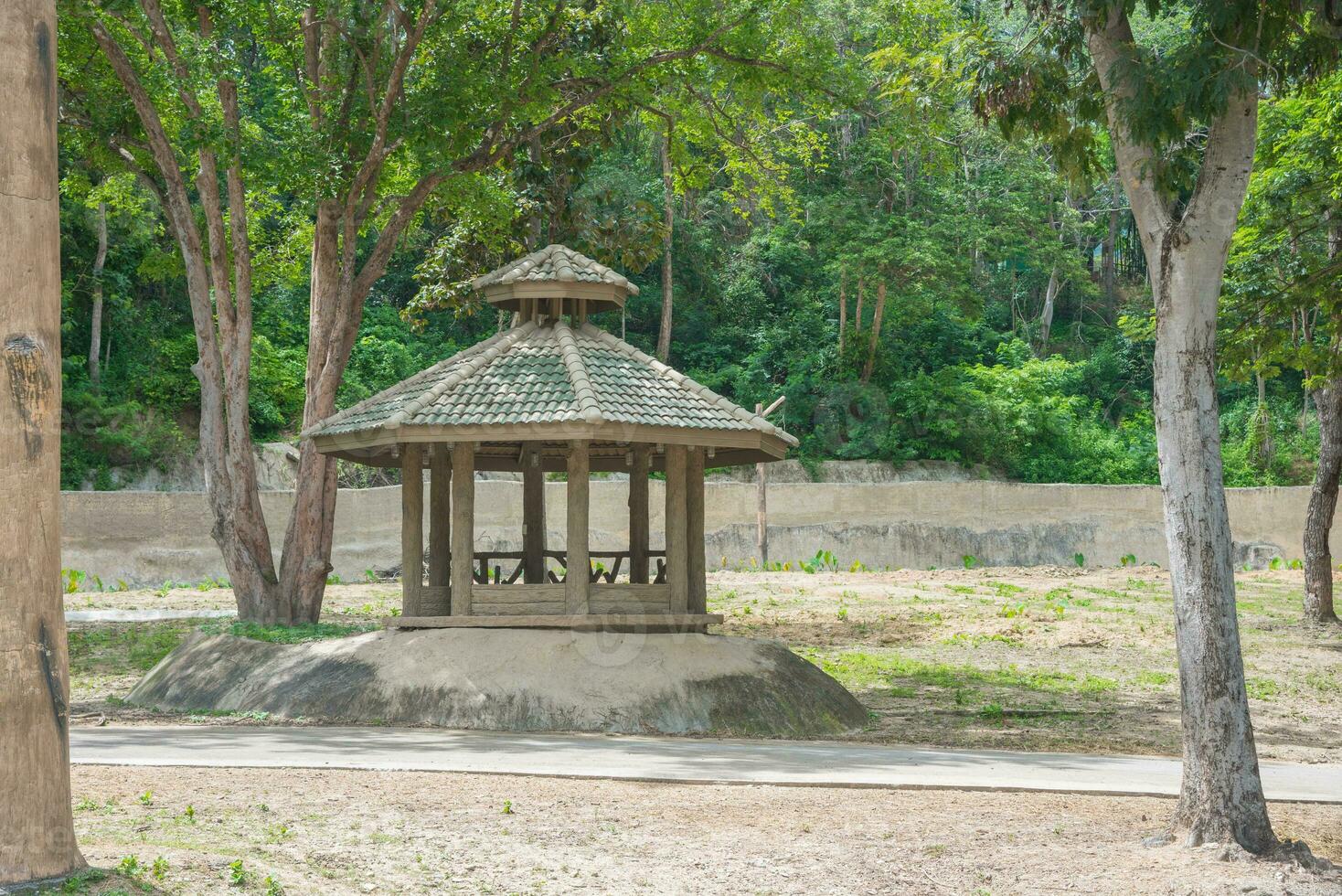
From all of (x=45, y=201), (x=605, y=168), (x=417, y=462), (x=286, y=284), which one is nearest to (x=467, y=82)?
(x=417, y=462)

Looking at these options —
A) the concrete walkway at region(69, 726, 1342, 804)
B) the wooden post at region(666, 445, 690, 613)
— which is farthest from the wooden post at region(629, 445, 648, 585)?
the concrete walkway at region(69, 726, 1342, 804)

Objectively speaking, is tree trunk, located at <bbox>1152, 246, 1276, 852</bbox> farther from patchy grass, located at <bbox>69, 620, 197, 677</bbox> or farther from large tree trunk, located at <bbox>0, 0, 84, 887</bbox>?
patchy grass, located at <bbox>69, 620, 197, 677</bbox>

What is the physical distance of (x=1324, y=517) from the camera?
22.6 meters

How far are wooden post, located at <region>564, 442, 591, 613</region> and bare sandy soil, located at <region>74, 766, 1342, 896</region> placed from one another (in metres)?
4.46

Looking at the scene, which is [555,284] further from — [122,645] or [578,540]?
[122,645]

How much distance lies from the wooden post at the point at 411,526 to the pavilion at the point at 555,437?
0.02 meters

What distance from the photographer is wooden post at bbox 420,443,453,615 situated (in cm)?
1530

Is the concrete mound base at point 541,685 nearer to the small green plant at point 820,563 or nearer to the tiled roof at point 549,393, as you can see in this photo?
the tiled roof at point 549,393

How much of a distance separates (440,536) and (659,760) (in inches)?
247

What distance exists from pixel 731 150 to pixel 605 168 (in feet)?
71.7

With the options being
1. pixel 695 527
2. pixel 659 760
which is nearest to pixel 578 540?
pixel 695 527

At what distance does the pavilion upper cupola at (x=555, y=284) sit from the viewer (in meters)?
15.2

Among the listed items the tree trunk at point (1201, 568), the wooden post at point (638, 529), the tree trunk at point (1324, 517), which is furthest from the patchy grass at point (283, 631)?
the tree trunk at point (1324, 517)

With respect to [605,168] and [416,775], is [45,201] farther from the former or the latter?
[605,168]
